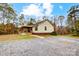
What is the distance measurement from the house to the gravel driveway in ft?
0.27

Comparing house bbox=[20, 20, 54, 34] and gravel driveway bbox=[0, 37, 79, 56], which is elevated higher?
house bbox=[20, 20, 54, 34]

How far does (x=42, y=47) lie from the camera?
7.49ft

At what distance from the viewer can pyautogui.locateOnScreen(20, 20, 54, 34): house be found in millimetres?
2322

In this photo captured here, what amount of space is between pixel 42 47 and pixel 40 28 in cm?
20

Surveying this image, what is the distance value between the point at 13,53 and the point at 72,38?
0.62m

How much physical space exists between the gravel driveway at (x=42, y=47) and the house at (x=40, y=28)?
3.3 inches

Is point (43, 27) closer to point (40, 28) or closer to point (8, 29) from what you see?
point (40, 28)

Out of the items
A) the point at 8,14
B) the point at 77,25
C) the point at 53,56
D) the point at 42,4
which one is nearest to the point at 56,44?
the point at 53,56

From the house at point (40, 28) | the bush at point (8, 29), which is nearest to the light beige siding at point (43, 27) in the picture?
the house at point (40, 28)

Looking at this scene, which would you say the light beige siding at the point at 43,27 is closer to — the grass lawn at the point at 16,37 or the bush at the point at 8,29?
the grass lawn at the point at 16,37

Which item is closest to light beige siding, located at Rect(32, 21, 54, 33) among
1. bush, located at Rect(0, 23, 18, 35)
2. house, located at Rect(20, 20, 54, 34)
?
house, located at Rect(20, 20, 54, 34)

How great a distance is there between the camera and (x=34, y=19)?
7.56ft

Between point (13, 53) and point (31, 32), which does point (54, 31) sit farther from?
point (13, 53)

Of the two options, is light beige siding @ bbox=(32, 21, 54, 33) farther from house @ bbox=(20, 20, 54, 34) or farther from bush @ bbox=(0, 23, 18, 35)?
bush @ bbox=(0, 23, 18, 35)
